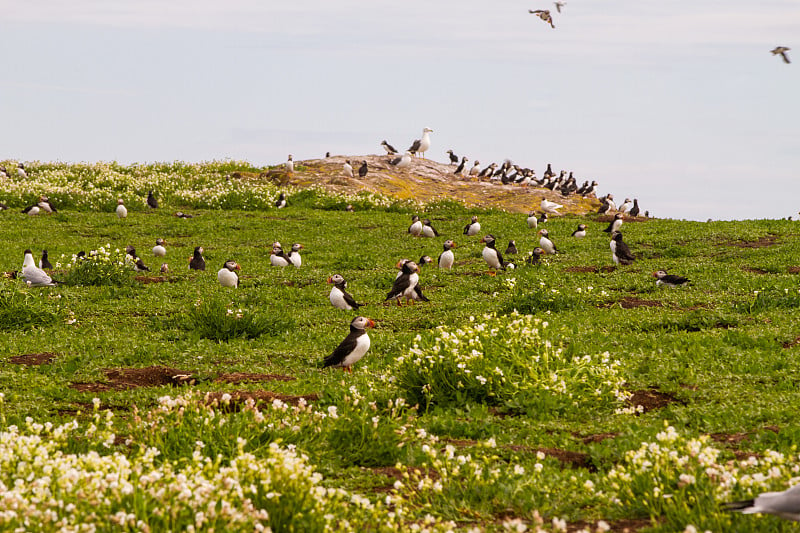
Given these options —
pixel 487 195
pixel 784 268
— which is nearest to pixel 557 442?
pixel 784 268

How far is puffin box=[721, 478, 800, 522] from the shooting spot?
561 cm

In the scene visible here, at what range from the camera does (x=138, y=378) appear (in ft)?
41.8

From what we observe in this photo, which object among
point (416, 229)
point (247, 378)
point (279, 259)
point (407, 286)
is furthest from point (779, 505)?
point (416, 229)

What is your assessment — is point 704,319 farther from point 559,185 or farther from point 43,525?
point 559,185

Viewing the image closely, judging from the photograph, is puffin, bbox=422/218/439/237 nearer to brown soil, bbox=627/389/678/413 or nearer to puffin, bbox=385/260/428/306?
puffin, bbox=385/260/428/306

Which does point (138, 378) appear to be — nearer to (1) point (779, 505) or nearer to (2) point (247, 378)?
(2) point (247, 378)

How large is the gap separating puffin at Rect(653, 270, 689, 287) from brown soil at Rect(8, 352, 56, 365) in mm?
14036

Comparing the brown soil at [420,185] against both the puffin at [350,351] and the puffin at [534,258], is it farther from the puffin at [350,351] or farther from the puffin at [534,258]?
the puffin at [350,351]

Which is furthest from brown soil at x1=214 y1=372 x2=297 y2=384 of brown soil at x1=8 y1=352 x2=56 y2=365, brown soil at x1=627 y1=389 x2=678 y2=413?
brown soil at x1=627 y1=389 x2=678 y2=413

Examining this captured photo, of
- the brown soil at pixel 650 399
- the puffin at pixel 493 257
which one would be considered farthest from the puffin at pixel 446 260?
the brown soil at pixel 650 399

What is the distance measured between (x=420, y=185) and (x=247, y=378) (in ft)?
125

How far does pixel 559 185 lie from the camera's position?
2336 inches

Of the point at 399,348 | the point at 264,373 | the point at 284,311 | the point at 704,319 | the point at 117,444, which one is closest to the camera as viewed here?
the point at 117,444

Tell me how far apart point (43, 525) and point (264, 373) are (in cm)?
767
